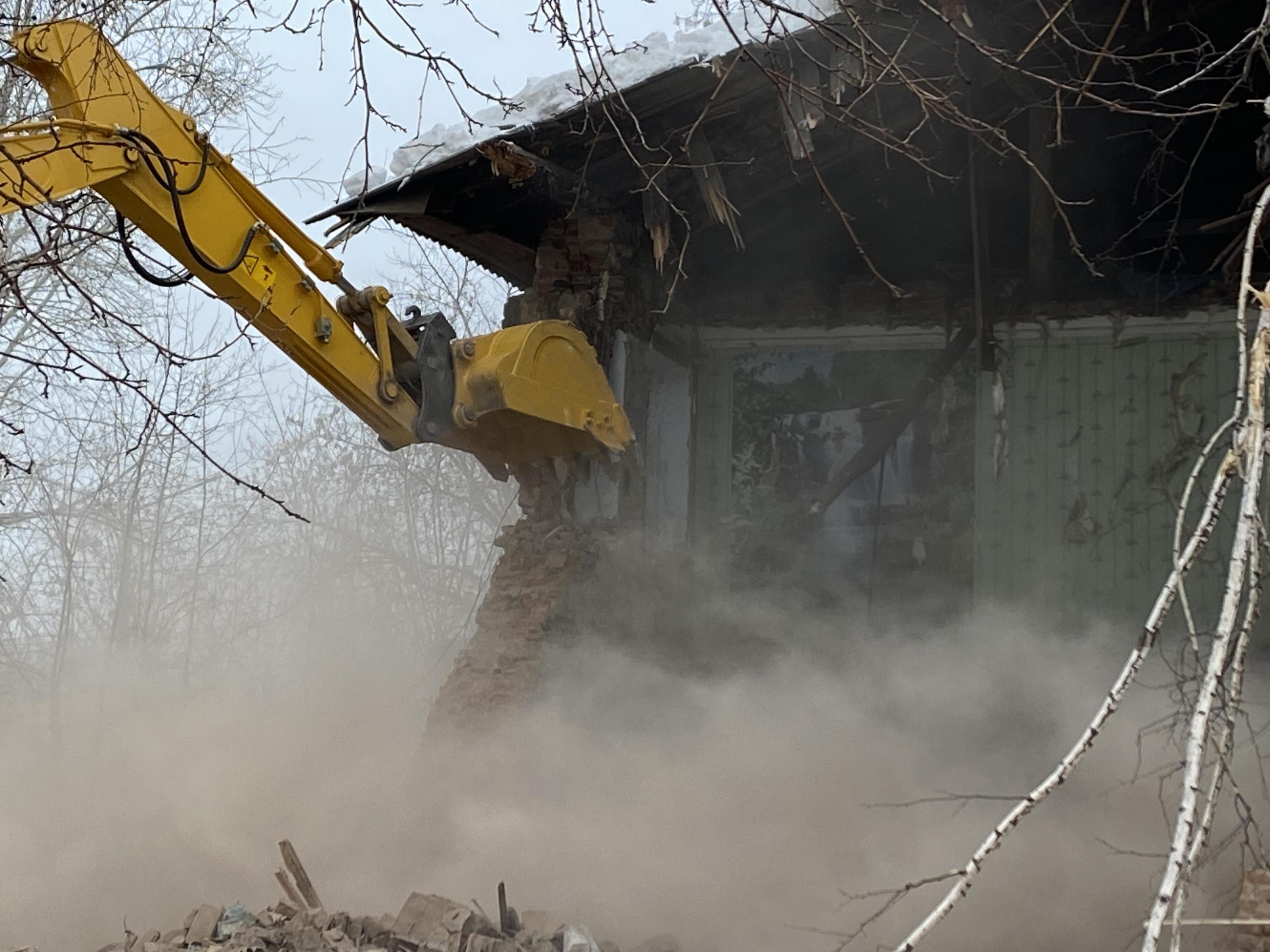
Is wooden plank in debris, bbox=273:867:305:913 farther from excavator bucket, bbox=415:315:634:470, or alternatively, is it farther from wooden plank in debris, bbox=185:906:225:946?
excavator bucket, bbox=415:315:634:470

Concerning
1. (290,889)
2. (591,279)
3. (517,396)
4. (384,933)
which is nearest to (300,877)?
(290,889)

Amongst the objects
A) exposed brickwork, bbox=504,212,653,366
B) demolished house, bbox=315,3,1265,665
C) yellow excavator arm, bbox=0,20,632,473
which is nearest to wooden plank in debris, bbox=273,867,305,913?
yellow excavator arm, bbox=0,20,632,473

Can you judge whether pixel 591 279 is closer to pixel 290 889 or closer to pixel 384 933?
pixel 290 889

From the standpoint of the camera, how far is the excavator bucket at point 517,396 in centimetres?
658

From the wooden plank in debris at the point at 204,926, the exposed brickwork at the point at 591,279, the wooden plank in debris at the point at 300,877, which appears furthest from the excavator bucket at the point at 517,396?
the wooden plank in debris at the point at 204,926

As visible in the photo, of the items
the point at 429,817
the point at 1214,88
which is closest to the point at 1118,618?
the point at 1214,88

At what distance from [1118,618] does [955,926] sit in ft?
12.4

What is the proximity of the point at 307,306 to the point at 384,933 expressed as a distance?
3.00 m

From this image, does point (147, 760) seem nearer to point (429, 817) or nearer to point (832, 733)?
point (429, 817)

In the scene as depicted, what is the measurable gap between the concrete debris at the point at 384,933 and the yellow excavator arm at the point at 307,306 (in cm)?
237

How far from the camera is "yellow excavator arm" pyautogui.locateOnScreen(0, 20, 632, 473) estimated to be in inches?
195

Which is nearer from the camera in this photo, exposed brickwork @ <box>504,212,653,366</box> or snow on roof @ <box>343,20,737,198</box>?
snow on roof @ <box>343,20,737,198</box>

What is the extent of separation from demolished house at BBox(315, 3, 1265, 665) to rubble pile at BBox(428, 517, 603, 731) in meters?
0.20

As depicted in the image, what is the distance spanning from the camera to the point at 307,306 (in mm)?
6195
